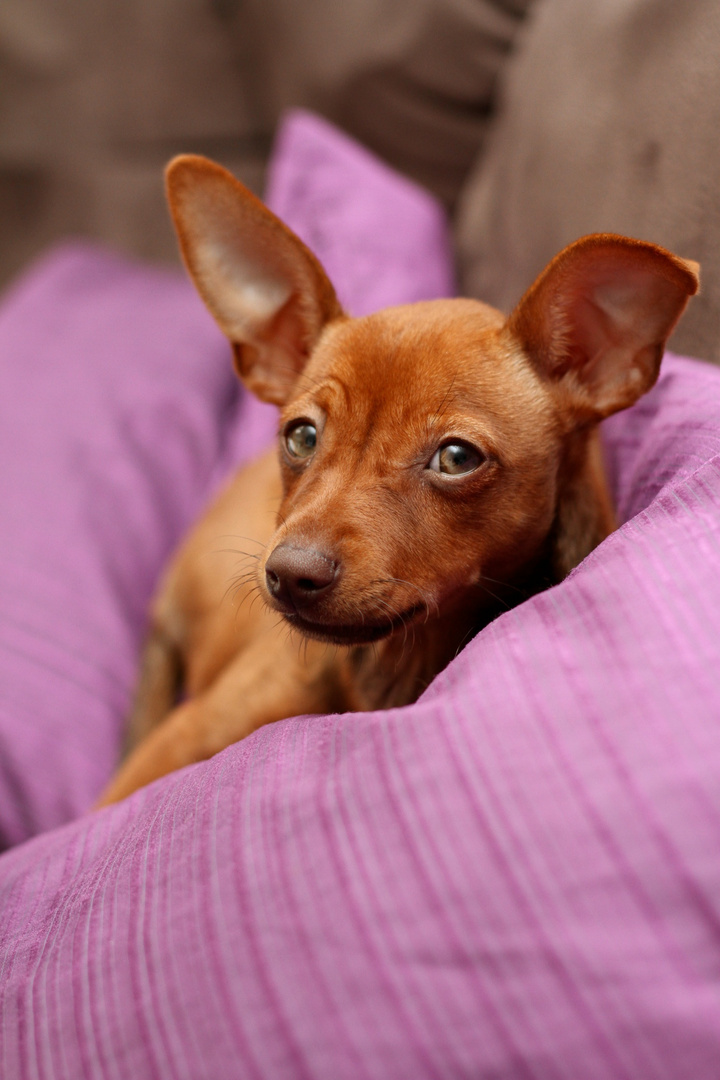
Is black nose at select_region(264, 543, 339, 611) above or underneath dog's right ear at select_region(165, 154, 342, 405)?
underneath

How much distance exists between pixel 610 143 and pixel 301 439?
0.83 m

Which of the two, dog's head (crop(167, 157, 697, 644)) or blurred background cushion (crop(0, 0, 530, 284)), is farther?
blurred background cushion (crop(0, 0, 530, 284))

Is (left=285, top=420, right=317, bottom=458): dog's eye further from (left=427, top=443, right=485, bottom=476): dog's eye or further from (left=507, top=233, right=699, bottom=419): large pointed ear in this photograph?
(left=507, top=233, right=699, bottom=419): large pointed ear

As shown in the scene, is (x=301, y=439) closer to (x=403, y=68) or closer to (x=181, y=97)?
(x=403, y=68)

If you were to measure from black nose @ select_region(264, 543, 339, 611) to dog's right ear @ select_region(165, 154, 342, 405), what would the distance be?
56 centimetres

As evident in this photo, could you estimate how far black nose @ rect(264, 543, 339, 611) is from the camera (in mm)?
1050

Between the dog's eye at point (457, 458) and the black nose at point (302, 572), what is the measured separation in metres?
0.23

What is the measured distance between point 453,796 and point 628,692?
18 centimetres

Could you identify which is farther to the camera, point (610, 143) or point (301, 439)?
point (610, 143)

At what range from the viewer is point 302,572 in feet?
3.44

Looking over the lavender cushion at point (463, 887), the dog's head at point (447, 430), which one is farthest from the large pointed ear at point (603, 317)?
the lavender cushion at point (463, 887)

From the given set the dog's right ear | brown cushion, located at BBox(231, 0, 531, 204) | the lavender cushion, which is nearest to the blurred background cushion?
brown cushion, located at BBox(231, 0, 531, 204)

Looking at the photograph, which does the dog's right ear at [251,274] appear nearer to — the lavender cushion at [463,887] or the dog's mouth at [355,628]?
the dog's mouth at [355,628]

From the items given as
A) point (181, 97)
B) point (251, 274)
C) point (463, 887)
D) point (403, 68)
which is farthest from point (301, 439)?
point (181, 97)
